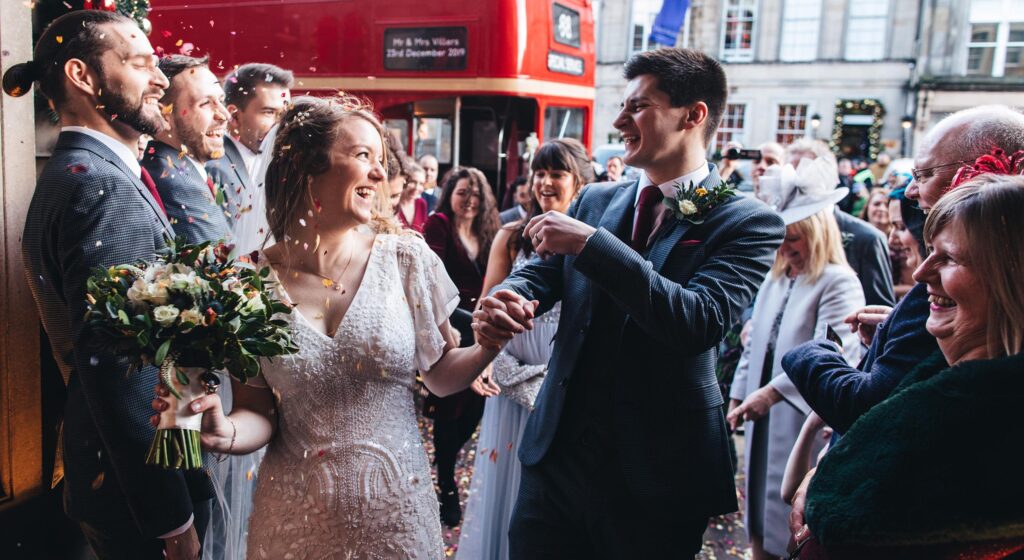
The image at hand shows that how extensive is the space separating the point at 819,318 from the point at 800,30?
975 inches

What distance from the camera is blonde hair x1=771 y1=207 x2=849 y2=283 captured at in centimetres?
377

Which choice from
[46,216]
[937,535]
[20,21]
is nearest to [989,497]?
[937,535]

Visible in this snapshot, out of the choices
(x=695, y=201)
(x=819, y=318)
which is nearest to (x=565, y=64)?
(x=819, y=318)

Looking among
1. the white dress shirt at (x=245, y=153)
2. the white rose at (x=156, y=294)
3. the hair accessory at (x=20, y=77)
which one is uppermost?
the hair accessory at (x=20, y=77)

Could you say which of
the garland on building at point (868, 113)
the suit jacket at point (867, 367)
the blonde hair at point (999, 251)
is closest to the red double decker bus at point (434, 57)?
the suit jacket at point (867, 367)

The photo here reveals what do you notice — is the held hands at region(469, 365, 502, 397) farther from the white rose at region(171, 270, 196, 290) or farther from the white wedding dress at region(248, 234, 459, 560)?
the white rose at region(171, 270, 196, 290)

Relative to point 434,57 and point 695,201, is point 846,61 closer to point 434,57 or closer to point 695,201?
point 434,57

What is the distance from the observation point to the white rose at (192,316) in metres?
1.88

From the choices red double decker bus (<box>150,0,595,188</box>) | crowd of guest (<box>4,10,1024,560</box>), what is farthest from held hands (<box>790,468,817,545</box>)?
red double decker bus (<box>150,0,595,188</box>)

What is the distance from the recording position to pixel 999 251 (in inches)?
57.4

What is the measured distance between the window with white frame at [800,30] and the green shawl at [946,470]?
26758mm

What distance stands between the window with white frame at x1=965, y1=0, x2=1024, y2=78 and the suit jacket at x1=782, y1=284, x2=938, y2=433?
27.1 m

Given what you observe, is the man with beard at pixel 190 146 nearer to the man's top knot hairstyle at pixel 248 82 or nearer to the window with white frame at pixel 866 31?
the man's top knot hairstyle at pixel 248 82

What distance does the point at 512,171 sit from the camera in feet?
30.6
